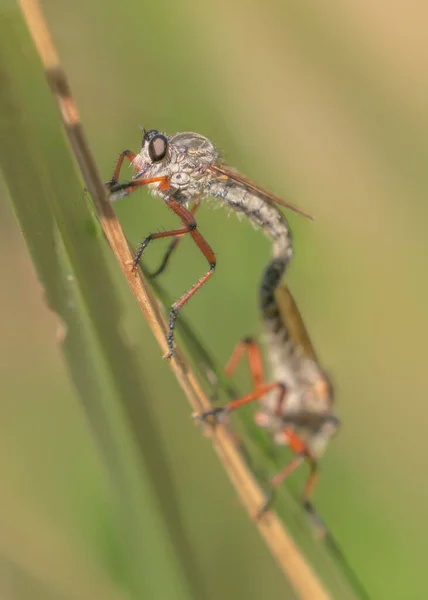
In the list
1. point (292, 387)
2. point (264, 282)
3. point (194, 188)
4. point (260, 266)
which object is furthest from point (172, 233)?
point (260, 266)

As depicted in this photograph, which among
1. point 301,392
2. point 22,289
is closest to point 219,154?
point 22,289

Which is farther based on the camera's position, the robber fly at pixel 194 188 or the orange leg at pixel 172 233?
the robber fly at pixel 194 188

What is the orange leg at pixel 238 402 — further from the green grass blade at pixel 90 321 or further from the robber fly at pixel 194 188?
the robber fly at pixel 194 188

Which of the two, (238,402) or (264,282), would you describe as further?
(264,282)

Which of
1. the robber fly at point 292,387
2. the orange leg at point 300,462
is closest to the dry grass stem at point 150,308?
the orange leg at point 300,462

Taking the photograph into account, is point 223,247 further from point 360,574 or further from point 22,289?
point 360,574

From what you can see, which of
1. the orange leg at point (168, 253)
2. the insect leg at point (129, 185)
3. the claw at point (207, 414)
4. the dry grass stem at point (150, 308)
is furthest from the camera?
the orange leg at point (168, 253)

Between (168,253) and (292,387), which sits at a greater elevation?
(168,253)

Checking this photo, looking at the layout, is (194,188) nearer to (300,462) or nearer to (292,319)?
(292,319)
